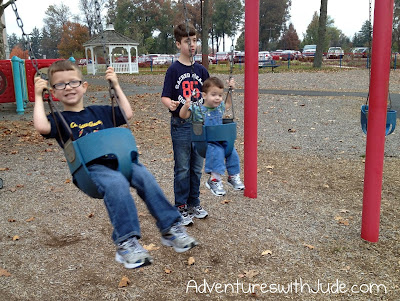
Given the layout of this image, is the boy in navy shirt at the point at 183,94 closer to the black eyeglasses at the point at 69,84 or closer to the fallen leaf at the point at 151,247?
the fallen leaf at the point at 151,247

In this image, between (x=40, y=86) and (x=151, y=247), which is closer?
(x=40, y=86)

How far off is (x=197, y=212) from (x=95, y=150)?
2266 millimetres

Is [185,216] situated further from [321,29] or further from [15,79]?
[321,29]

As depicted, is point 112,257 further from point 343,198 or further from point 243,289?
point 343,198

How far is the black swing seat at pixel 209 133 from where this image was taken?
11.2 ft

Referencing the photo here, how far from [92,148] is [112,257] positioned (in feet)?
5.74

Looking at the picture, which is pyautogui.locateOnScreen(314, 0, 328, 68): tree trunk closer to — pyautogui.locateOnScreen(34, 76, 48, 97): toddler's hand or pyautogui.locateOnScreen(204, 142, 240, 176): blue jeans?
pyautogui.locateOnScreen(204, 142, 240, 176): blue jeans

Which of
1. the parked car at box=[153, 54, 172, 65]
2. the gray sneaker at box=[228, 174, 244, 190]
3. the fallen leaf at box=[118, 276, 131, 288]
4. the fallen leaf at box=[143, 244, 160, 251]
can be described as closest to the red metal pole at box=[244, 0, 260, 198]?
the gray sneaker at box=[228, 174, 244, 190]

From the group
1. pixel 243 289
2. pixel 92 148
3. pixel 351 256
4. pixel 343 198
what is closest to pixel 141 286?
pixel 243 289

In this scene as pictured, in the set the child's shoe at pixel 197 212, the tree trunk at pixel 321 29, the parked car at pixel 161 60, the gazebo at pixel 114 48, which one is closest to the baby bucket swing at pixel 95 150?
the child's shoe at pixel 197 212

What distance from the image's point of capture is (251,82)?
486cm

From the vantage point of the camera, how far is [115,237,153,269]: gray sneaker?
226 centimetres

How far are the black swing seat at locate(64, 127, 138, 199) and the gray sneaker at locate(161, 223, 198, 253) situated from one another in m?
0.46

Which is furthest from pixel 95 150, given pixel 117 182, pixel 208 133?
pixel 208 133
